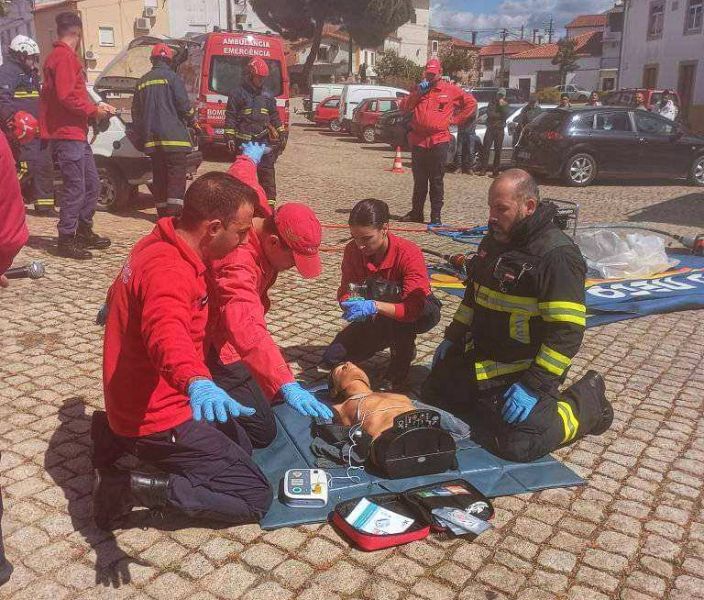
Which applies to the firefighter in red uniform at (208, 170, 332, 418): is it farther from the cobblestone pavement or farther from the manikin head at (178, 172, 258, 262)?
the cobblestone pavement

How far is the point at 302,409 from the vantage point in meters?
2.98

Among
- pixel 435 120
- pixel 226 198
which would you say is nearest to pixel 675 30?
pixel 435 120

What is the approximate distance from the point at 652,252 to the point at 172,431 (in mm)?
6169

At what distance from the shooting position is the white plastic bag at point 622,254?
7523 mm

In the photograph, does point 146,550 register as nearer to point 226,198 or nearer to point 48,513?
point 48,513

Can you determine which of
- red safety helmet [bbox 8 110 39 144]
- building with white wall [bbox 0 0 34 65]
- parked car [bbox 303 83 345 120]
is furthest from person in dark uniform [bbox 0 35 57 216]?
building with white wall [bbox 0 0 34 65]

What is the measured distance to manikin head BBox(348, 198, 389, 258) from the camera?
4.47m

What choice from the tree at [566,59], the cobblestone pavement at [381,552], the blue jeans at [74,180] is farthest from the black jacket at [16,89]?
the tree at [566,59]

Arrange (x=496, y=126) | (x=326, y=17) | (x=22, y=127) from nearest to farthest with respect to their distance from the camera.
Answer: (x=22, y=127) < (x=496, y=126) < (x=326, y=17)

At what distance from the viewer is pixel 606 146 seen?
14336mm

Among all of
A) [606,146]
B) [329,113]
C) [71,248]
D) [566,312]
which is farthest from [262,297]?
[329,113]

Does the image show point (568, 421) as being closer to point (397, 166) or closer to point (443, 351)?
point (443, 351)

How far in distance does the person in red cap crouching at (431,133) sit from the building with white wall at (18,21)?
3976 cm

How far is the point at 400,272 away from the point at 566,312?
4.31 ft
